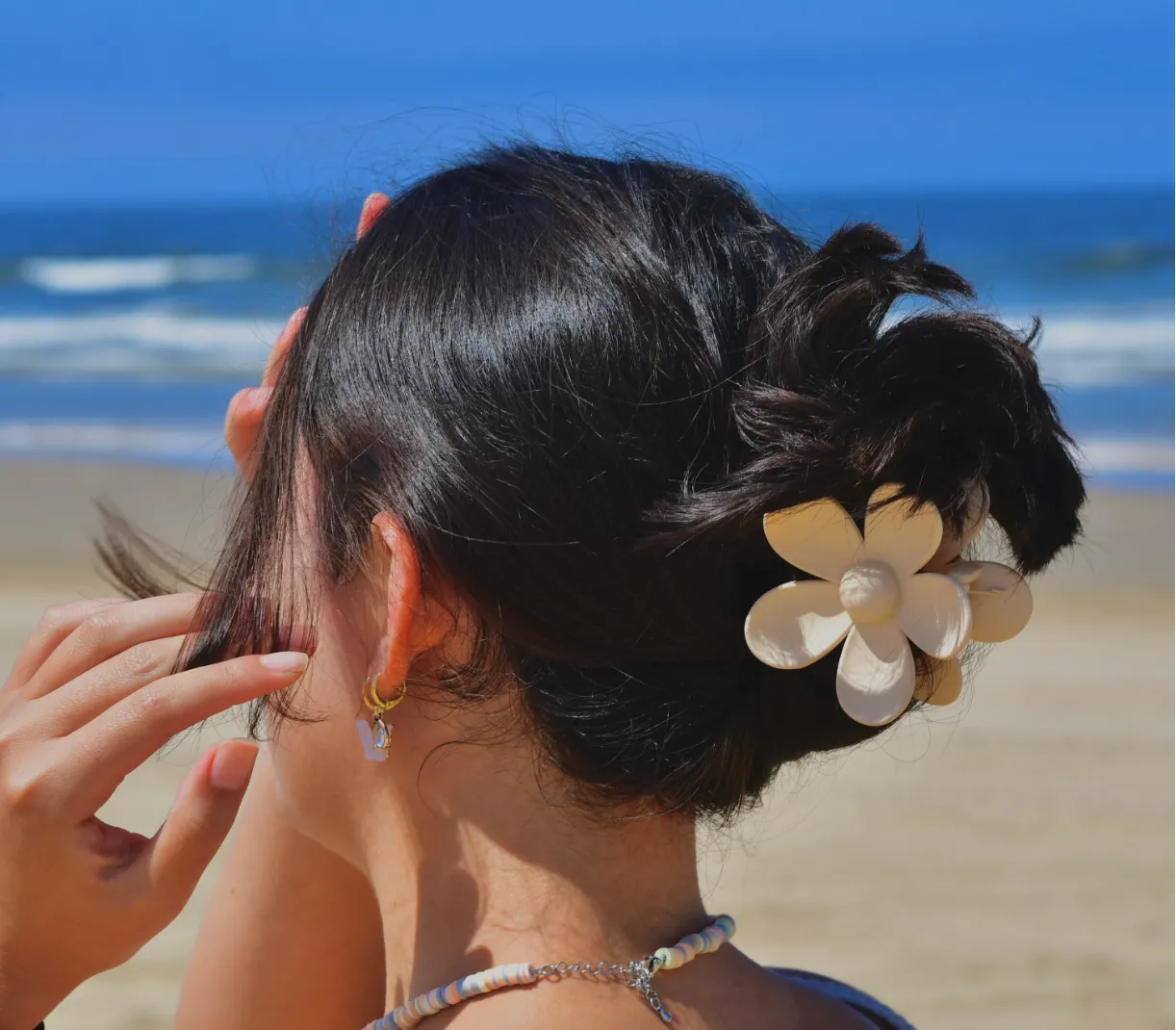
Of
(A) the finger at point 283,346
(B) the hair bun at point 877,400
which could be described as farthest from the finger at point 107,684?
(B) the hair bun at point 877,400

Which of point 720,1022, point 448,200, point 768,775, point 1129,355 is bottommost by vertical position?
point 720,1022

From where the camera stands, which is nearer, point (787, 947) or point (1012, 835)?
point (787, 947)

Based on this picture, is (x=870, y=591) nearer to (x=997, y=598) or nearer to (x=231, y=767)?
(x=997, y=598)

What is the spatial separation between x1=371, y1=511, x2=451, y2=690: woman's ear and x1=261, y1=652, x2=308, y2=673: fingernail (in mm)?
84

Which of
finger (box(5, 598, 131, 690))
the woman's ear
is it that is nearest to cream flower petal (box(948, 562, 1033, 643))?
the woman's ear

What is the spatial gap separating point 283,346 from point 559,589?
55 cm

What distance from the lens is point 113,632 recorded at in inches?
61.6

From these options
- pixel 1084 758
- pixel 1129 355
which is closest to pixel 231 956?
pixel 1084 758

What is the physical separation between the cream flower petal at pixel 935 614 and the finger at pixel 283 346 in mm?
743

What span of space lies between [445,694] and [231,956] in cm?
83

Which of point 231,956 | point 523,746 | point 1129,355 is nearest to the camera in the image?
point 523,746

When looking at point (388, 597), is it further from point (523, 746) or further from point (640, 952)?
point (640, 952)

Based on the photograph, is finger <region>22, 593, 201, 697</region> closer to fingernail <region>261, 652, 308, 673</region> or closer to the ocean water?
fingernail <region>261, 652, 308, 673</region>

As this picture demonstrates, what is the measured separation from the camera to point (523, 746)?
1.40 metres
